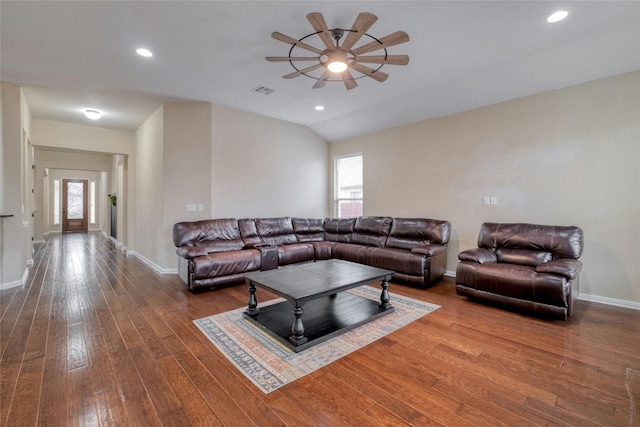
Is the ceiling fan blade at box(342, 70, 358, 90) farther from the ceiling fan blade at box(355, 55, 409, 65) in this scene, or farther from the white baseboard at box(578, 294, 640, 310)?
the white baseboard at box(578, 294, 640, 310)

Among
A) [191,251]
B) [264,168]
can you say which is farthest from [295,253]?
[264,168]

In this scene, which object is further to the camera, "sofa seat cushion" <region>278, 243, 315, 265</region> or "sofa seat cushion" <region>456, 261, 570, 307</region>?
"sofa seat cushion" <region>278, 243, 315, 265</region>

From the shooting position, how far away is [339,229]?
615cm

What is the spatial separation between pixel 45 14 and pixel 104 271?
4.08m

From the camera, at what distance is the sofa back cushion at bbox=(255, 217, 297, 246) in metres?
5.54

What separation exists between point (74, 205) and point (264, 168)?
1151 cm

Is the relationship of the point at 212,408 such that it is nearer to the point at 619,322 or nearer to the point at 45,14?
the point at 45,14

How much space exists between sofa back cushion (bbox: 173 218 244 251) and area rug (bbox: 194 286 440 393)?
1.72m

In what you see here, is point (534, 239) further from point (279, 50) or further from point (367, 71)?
point (279, 50)

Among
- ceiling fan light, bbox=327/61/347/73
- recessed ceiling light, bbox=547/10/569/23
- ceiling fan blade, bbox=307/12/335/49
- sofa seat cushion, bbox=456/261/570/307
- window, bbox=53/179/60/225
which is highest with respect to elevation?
recessed ceiling light, bbox=547/10/569/23

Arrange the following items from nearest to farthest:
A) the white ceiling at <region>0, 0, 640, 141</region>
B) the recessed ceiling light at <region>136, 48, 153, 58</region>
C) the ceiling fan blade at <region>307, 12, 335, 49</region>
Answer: the ceiling fan blade at <region>307, 12, 335, 49</region> → the white ceiling at <region>0, 0, 640, 141</region> → the recessed ceiling light at <region>136, 48, 153, 58</region>

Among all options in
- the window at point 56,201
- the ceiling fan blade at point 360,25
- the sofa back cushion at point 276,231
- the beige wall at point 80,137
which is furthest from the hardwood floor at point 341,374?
the window at point 56,201

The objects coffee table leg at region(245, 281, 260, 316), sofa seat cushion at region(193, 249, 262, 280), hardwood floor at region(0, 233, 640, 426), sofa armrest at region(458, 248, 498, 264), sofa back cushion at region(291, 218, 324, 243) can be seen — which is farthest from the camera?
sofa back cushion at region(291, 218, 324, 243)

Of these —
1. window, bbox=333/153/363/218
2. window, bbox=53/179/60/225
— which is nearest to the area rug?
window, bbox=333/153/363/218
